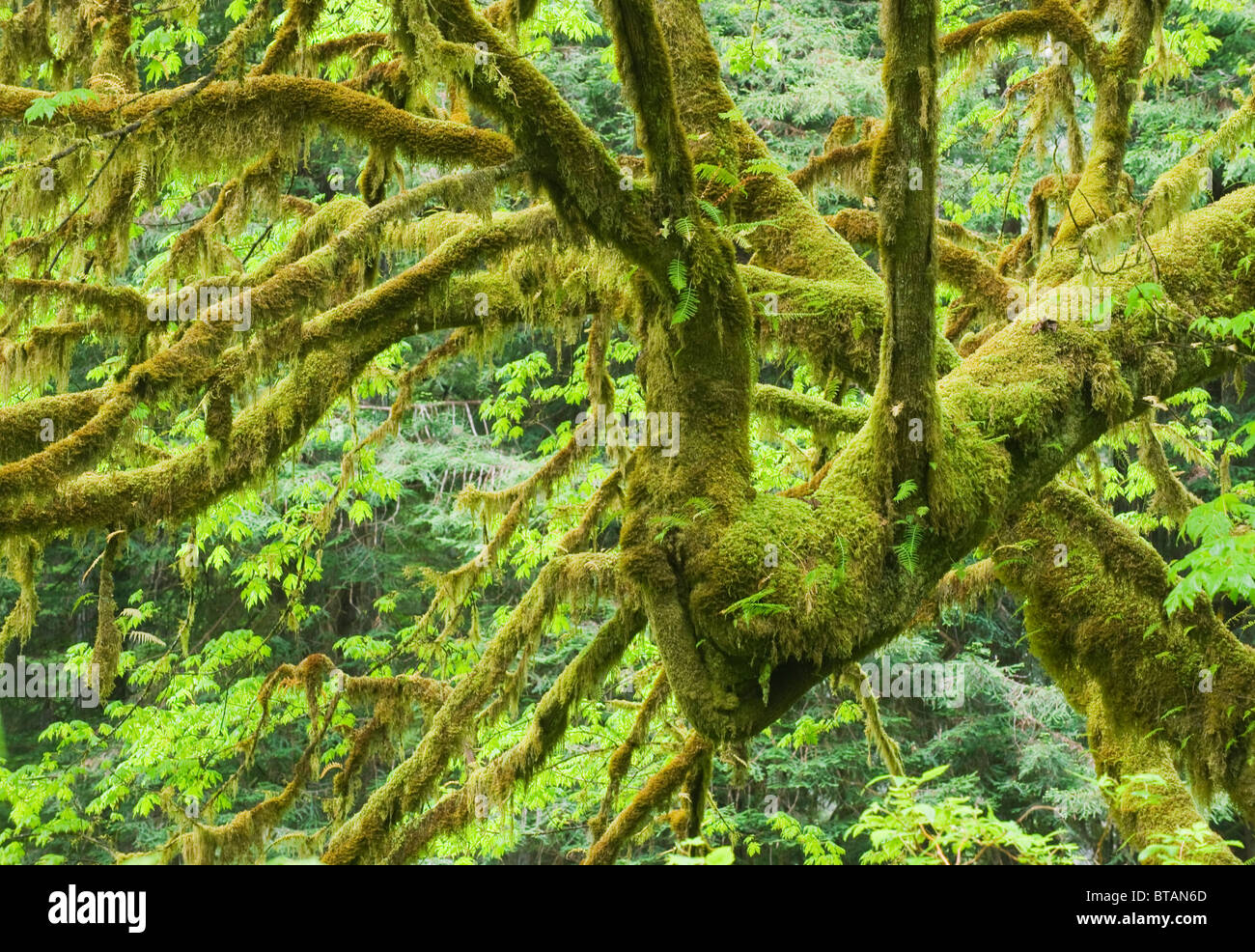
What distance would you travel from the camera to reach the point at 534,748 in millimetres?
5652

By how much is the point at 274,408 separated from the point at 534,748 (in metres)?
2.13

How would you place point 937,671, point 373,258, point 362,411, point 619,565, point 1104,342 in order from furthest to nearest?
point 362,411 → point 937,671 → point 373,258 → point 1104,342 → point 619,565

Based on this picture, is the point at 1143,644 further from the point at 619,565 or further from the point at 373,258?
the point at 373,258

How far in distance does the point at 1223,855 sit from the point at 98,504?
4273 mm

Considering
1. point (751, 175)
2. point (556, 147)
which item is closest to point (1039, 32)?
point (751, 175)

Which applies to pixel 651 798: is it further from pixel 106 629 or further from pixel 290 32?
pixel 290 32

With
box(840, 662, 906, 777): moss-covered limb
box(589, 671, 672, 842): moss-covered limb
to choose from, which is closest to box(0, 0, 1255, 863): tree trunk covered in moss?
box(589, 671, 672, 842): moss-covered limb

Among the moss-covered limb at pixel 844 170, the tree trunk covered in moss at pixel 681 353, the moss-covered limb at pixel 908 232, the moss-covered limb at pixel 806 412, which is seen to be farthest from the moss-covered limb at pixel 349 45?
the moss-covered limb at pixel 908 232

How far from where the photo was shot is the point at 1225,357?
215 inches

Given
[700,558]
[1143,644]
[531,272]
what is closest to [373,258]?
[531,272]

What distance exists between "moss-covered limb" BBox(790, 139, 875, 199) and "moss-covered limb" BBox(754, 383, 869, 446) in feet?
6.32

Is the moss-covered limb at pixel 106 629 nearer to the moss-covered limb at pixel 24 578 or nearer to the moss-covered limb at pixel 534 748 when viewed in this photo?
the moss-covered limb at pixel 24 578

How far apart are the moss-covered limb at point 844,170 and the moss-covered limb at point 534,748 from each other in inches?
132

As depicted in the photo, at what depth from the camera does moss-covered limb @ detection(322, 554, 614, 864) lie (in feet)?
18.2
